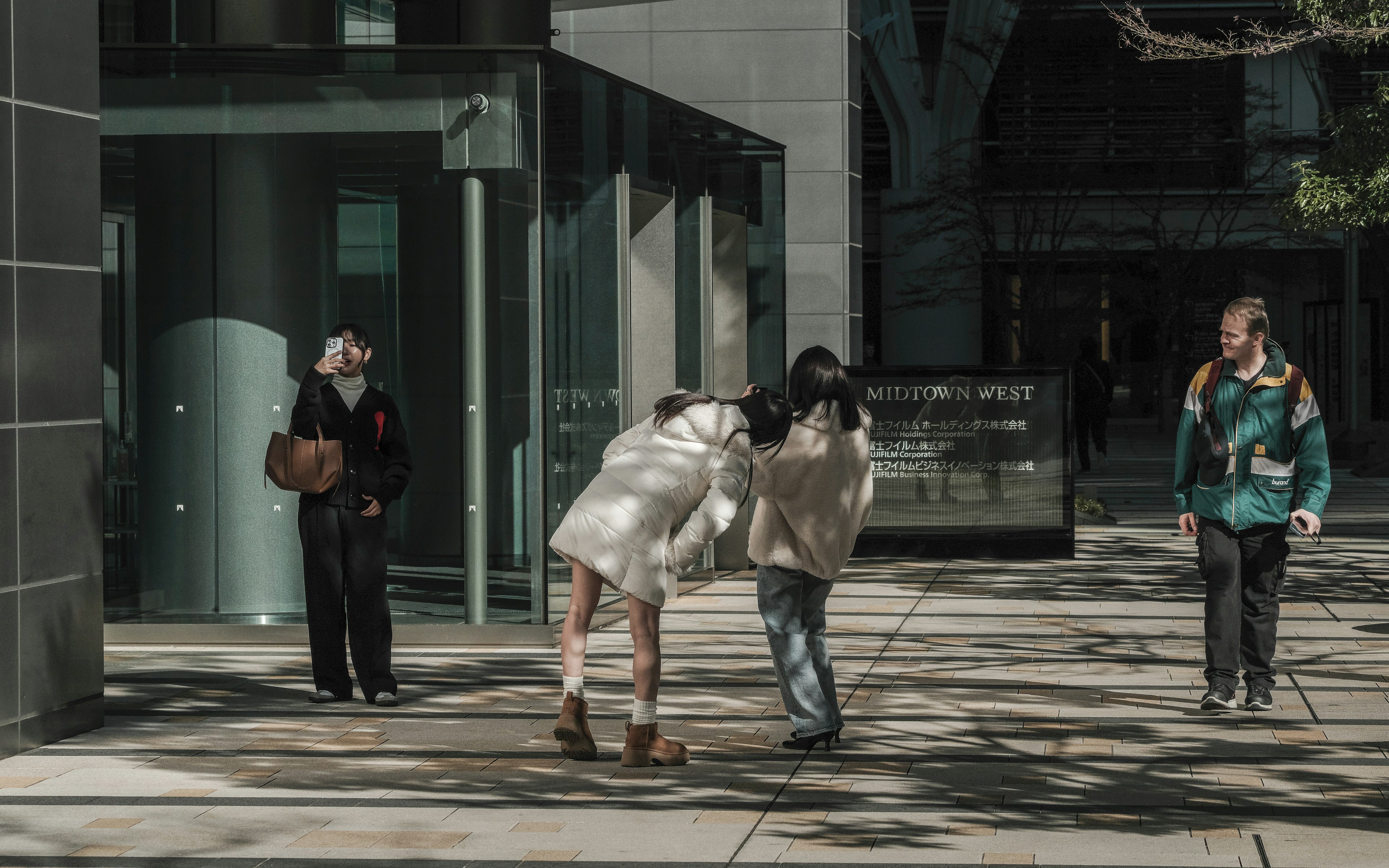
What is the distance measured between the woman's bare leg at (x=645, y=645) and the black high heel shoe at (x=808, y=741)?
2.20 ft

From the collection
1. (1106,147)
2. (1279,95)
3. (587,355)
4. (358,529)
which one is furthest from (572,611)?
(1279,95)

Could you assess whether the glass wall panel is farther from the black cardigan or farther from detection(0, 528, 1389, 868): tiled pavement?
the black cardigan

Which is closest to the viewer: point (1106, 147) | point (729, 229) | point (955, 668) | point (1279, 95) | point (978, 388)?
point (955, 668)

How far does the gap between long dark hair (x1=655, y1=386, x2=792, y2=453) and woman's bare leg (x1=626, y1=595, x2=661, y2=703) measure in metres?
0.69

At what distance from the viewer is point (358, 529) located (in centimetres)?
818

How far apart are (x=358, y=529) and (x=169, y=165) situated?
10.6 feet

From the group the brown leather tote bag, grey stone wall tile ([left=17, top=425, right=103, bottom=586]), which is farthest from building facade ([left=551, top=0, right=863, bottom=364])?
grey stone wall tile ([left=17, top=425, right=103, bottom=586])

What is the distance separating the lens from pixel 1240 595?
7820 millimetres

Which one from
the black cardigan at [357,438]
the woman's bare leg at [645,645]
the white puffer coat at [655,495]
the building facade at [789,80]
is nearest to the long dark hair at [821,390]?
the white puffer coat at [655,495]

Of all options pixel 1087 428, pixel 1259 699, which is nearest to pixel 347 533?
pixel 1259 699

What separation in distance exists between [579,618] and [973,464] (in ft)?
28.5

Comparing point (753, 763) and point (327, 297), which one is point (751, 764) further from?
point (327, 297)

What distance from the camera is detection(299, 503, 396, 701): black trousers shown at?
813 centimetres

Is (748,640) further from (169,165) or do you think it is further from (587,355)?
(169,165)
